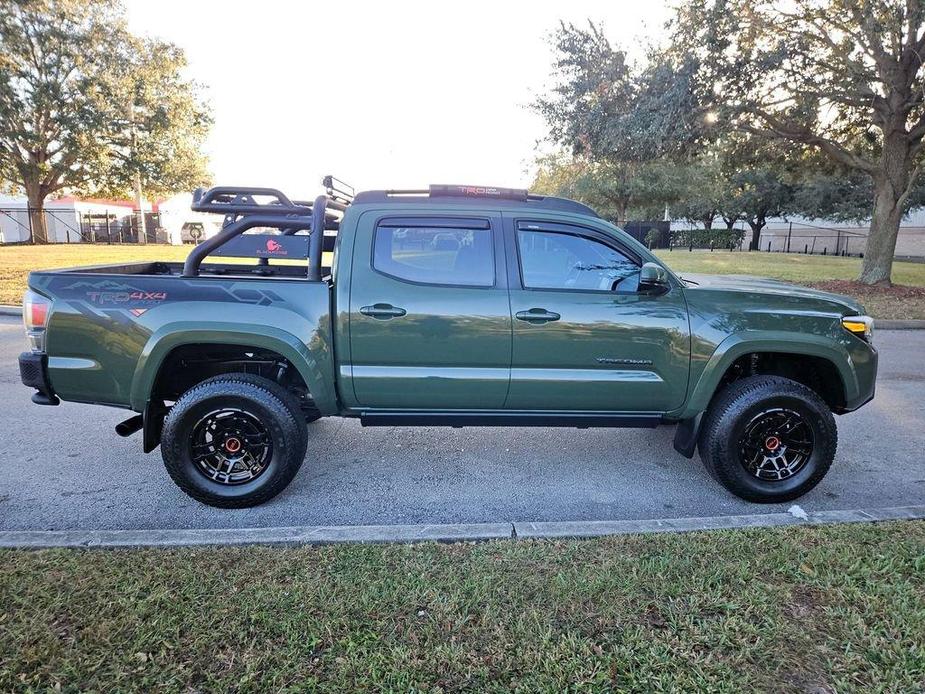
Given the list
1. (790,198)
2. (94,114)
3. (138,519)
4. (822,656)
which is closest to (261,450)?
(138,519)

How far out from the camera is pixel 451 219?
12.1ft

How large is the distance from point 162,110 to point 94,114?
3076 millimetres

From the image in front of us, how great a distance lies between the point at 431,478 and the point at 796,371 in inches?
106

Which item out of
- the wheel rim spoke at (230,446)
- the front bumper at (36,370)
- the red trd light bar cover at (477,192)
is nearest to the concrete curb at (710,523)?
the wheel rim spoke at (230,446)

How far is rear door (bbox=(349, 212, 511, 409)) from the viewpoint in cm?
356

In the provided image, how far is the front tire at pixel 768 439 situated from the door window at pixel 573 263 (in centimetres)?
102

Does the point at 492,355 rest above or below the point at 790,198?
below

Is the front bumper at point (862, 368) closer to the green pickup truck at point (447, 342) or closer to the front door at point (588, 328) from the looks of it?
the green pickup truck at point (447, 342)

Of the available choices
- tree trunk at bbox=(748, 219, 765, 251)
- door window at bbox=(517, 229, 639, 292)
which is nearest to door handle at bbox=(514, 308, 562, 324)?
door window at bbox=(517, 229, 639, 292)

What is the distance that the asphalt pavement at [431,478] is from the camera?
11.7 ft

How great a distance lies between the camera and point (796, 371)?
410cm

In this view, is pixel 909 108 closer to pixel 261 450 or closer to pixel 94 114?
pixel 261 450

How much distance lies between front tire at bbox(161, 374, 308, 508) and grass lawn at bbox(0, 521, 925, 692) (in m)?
0.68

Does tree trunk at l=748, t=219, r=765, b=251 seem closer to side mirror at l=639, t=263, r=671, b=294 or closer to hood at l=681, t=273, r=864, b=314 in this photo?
hood at l=681, t=273, r=864, b=314
